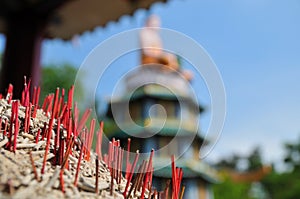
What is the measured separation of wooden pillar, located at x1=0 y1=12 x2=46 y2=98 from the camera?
2.26m

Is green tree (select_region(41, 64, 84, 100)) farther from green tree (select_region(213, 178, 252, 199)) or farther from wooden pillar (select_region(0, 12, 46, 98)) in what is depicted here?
wooden pillar (select_region(0, 12, 46, 98))

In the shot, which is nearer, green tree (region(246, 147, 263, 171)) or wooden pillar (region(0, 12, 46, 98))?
wooden pillar (region(0, 12, 46, 98))

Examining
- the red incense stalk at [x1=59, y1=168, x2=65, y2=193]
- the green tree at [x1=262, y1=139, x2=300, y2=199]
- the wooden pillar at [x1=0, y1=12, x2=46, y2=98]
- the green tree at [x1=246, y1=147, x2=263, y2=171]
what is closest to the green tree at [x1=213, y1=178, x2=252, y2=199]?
the green tree at [x1=262, y1=139, x2=300, y2=199]

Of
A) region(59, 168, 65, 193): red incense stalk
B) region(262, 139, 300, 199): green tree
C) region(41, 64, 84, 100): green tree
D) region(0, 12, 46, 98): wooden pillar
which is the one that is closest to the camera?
region(59, 168, 65, 193): red incense stalk

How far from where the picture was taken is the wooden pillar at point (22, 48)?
2262 millimetres

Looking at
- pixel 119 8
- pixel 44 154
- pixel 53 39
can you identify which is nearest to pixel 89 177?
pixel 44 154

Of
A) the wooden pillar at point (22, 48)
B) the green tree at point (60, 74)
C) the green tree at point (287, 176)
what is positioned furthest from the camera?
the green tree at point (287, 176)

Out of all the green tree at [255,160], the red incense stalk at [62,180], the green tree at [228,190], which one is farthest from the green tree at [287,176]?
the red incense stalk at [62,180]

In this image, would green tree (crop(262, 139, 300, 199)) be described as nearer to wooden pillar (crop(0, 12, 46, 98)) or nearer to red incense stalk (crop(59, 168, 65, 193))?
wooden pillar (crop(0, 12, 46, 98))

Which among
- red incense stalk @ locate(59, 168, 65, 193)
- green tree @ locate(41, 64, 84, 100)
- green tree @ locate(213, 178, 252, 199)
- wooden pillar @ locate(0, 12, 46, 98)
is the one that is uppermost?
green tree @ locate(41, 64, 84, 100)

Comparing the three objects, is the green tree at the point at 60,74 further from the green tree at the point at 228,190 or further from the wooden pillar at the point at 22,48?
the wooden pillar at the point at 22,48

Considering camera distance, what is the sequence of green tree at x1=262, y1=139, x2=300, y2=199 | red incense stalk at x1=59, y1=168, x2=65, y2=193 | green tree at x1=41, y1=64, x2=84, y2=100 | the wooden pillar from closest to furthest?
red incense stalk at x1=59, y1=168, x2=65, y2=193, the wooden pillar, green tree at x1=41, y1=64, x2=84, y2=100, green tree at x1=262, y1=139, x2=300, y2=199

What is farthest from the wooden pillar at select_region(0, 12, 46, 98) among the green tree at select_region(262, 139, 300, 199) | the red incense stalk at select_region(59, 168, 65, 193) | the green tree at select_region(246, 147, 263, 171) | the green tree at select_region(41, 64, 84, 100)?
the green tree at select_region(246, 147, 263, 171)

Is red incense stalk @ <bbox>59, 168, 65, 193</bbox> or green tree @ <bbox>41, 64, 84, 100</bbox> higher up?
green tree @ <bbox>41, 64, 84, 100</bbox>
